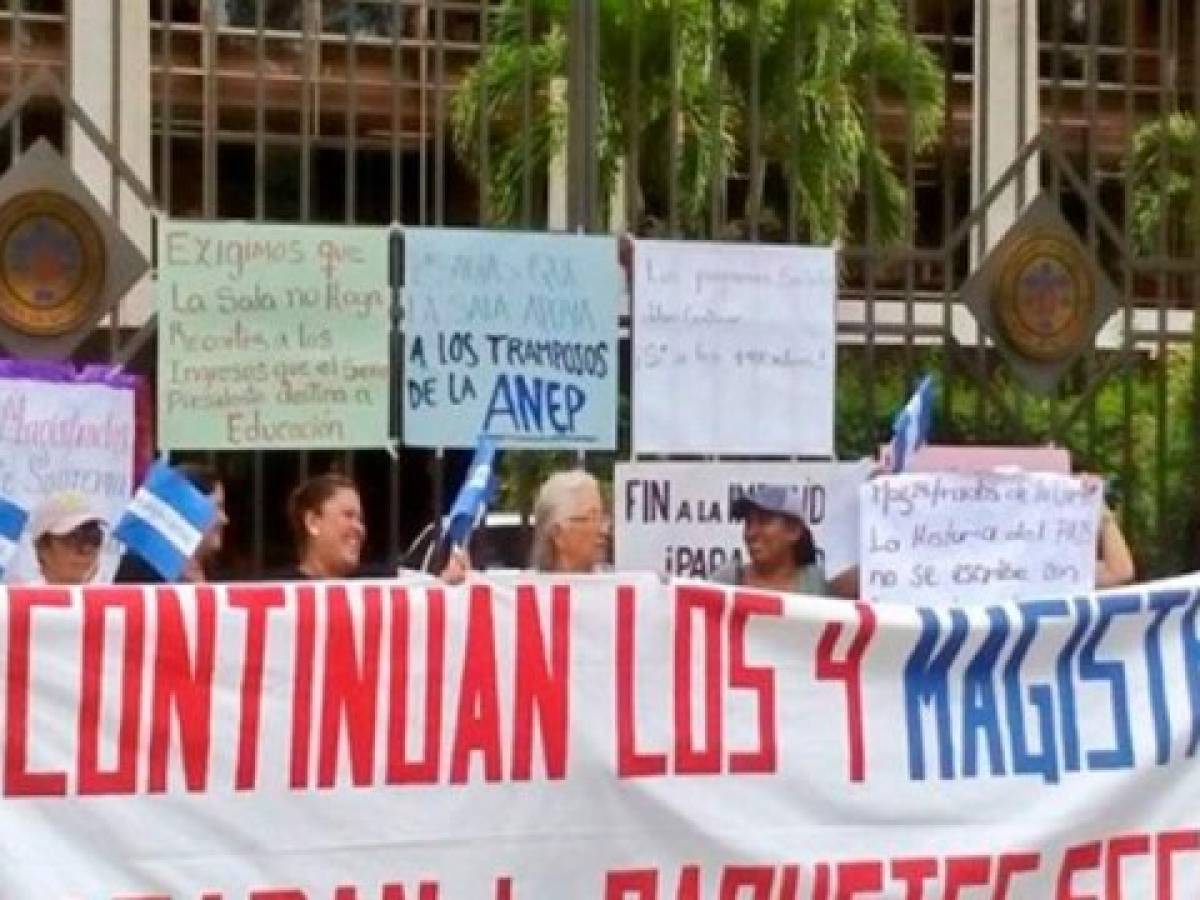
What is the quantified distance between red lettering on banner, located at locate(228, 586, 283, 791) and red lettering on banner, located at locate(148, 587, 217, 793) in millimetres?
59

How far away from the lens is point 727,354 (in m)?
7.41

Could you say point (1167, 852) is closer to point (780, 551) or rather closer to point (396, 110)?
point (780, 551)

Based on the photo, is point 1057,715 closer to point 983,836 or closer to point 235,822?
point 983,836

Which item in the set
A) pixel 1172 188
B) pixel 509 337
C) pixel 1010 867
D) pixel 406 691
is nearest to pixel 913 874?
pixel 1010 867

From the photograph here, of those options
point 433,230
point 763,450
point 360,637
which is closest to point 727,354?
point 763,450

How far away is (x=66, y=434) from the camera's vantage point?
6.54 metres

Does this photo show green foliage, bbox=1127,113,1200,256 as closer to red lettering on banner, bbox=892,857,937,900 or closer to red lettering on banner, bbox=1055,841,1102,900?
red lettering on banner, bbox=1055,841,1102,900

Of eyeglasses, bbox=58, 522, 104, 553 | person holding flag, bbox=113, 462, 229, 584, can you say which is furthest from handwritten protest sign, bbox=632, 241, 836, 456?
person holding flag, bbox=113, 462, 229, 584

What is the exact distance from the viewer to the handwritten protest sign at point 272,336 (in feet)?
22.1

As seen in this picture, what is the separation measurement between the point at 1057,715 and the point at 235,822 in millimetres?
1861

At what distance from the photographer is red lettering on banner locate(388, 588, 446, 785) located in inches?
192

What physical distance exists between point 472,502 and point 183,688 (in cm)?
72

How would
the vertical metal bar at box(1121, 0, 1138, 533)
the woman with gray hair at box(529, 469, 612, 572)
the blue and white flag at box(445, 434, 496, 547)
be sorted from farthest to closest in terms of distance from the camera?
the vertical metal bar at box(1121, 0, 1138, 533), the woman with gray hair at box(529, 469, 612, 572), the blue and white flag at box(445, 434, 496, 547)

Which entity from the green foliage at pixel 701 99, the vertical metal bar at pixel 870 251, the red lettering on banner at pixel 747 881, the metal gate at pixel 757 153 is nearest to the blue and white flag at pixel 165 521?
the red lettering on banner at pixel 747 881
